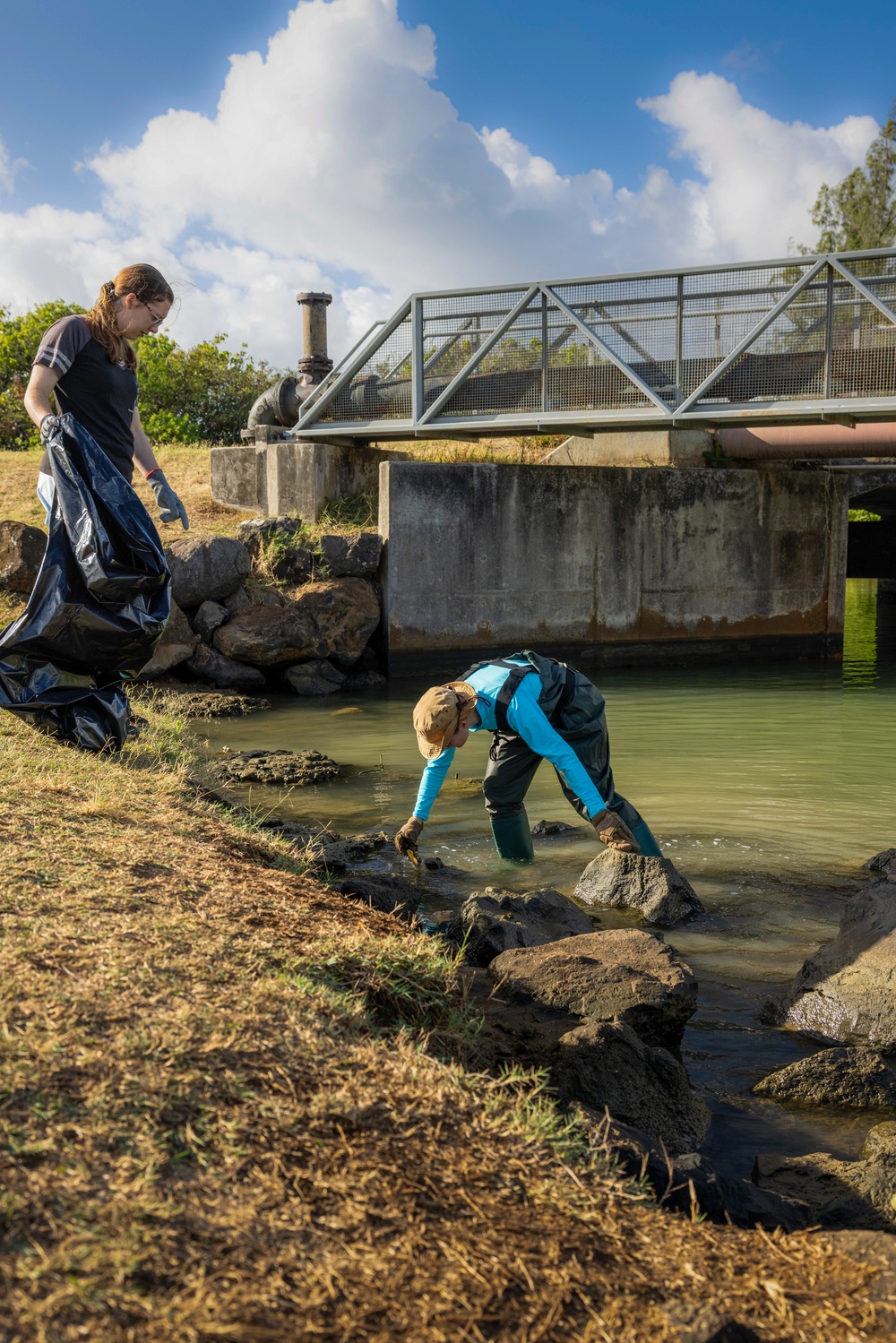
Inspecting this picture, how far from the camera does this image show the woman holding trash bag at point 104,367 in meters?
5.51

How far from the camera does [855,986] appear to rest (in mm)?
4777

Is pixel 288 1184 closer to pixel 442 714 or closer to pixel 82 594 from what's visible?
pixel 442 714

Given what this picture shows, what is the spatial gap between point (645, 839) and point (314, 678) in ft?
30.2

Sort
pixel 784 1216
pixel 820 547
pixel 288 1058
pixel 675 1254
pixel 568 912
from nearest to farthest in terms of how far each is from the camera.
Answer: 1. pixel 675 1254
2. pixel 288 1058
3. pixel 784 1216
4. pixel 568 912
5. pixel 820 547

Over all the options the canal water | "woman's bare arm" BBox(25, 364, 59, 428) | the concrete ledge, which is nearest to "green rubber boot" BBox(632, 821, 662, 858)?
the canal water

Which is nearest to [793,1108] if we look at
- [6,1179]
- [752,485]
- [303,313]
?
[6,1179]

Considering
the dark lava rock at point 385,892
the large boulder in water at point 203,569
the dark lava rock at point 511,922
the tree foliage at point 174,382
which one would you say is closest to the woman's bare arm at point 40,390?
the dark lava rock at point 385,892

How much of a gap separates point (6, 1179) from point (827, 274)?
14.7m

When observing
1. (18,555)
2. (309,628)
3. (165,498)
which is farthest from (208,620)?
(165,498)

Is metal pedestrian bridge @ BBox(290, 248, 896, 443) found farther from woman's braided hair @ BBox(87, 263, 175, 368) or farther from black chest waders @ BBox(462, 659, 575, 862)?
woman's braided hair @ BBox(87, 263, 175, 368)

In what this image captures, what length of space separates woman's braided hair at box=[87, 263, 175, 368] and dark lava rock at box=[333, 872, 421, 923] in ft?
10.00

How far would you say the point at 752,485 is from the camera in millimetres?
18656

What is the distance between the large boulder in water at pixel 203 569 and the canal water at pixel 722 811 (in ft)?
6.25

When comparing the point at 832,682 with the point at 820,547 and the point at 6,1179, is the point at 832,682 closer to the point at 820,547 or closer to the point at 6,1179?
the point at 820,547
